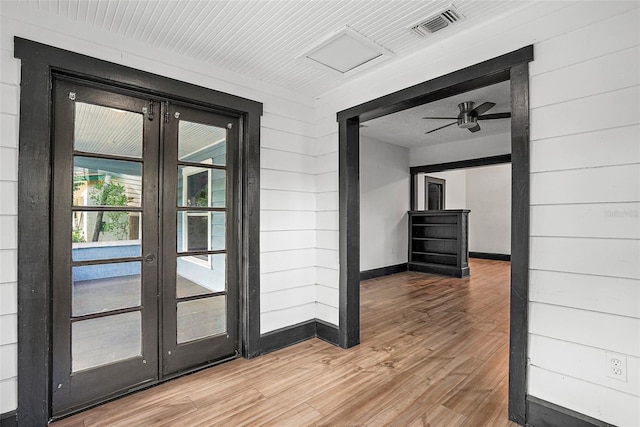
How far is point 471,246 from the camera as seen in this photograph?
32.4 feet

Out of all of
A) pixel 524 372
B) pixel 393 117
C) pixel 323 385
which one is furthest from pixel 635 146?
pixel 393 117

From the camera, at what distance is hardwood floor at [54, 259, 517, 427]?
206cm

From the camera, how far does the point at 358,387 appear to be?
2.43 m

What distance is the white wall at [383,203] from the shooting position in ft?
21.2

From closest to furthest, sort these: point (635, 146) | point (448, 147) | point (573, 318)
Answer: point (635, 146)
point (573, 318)
point (448, 147)

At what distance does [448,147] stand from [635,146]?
5.58m

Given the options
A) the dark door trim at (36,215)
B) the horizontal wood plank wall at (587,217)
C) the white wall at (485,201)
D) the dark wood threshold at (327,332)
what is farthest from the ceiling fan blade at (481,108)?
the white wall at (485,201)

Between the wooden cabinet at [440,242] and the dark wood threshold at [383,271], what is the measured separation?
26 centimetres

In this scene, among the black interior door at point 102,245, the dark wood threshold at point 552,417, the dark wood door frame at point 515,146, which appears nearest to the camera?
the dark wood threshold at point 552,417

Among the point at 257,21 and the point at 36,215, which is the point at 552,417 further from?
the point at 36,215

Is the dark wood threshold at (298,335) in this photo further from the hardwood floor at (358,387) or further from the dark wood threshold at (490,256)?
the dark wood threshold at (490,256)

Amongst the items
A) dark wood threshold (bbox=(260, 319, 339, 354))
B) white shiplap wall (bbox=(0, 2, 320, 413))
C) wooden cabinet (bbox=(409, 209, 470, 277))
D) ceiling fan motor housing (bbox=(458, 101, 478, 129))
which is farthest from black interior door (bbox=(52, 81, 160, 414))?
wooden cabinet (bbox=(409, 209, 470, 277))

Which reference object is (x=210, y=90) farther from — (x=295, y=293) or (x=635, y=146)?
(x=635, y=146)

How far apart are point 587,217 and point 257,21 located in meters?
2.32
